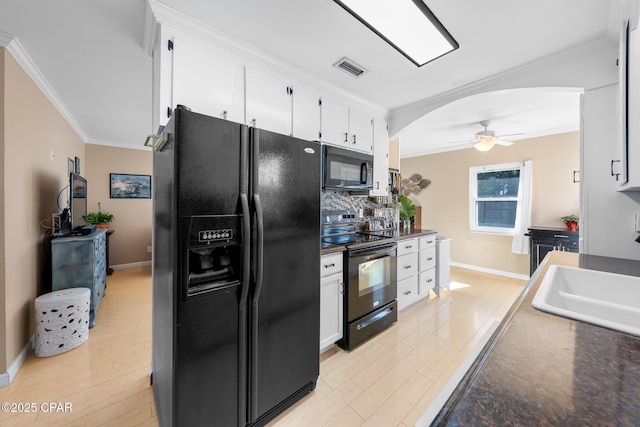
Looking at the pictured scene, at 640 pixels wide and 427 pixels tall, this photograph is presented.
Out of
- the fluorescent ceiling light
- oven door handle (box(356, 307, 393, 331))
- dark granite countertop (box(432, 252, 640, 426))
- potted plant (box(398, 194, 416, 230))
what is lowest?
oven door handle (box(356, 307, 393, 331))

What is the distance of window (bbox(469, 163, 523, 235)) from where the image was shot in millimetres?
4691

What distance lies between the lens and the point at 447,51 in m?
2.05

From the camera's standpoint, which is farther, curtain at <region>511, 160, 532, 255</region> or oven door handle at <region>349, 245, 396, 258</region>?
curtain at <region>511, 160, 532, 255</region>

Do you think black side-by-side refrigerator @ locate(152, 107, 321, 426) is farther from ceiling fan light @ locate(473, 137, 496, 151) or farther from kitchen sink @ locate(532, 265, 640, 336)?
ceiling fan light @ locate(473, 137, 496, 151)

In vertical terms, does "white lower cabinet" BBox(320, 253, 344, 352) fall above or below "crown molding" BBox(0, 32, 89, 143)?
below

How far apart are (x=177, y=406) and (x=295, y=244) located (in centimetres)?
97

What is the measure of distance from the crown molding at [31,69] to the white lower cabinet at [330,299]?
291cm

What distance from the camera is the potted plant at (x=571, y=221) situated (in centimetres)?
375

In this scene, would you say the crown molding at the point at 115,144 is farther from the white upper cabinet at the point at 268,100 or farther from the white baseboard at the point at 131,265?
the white upper cabinet at the point at 268,100

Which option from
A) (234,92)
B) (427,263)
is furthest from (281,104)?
(427,263)

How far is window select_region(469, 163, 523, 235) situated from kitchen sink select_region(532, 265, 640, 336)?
399cm

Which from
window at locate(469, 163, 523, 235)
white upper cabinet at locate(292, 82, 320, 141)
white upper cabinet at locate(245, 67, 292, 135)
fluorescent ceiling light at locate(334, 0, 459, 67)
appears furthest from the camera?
window at locate(469, 163, 523, 235)

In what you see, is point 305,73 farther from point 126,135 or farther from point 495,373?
point 126,135

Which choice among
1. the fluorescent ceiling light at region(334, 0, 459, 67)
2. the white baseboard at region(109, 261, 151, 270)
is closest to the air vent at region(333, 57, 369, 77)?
the fluorescent ceiling light at region(334, 0, 459, 67)
